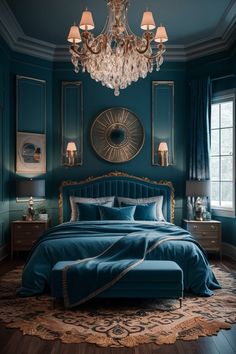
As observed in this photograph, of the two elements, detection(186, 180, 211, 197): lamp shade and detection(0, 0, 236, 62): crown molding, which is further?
detection(186, 180, 211, 197): lamp shade

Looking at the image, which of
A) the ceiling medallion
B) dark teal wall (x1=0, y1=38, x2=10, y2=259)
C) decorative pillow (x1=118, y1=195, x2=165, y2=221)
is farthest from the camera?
the ceiling medallion

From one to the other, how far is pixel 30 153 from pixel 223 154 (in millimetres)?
3396

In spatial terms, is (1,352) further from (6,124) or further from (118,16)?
(6,124)

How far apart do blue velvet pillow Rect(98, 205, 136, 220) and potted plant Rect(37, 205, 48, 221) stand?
3.48 feet

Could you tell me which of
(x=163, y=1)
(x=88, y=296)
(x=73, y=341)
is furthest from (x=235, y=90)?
(x=73, y=341)

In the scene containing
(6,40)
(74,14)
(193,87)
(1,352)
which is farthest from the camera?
(193,87)

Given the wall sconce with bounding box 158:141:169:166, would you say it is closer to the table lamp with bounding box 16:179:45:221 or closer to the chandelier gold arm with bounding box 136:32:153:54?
the table lamp with bounding box 16:179:45:221

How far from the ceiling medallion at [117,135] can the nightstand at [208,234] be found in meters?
1.76

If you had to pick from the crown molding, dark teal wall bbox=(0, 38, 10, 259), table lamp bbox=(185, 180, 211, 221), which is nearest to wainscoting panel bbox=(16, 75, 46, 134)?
dark teal wall bbox=(0, 38, 10, 259)

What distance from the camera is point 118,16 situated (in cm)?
437

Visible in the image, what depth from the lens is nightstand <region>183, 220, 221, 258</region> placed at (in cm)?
631

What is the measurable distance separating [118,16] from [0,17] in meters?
2.17

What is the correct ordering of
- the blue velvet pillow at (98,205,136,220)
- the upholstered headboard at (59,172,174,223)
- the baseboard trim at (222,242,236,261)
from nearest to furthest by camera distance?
the blue velvet pillow at (98,205,136,220) < the baseboard trim at (222,242,236,261) < the upholstered headboard at (59,172,174,223)

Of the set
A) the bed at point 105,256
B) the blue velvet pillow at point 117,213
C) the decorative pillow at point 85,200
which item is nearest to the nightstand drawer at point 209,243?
the blue velvet pillow at point 117,213
